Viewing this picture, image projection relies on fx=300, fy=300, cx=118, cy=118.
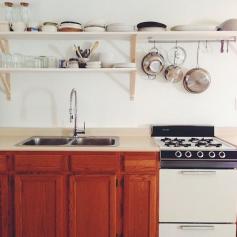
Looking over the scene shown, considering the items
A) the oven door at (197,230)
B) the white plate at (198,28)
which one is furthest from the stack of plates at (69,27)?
the oven door at (197,230)

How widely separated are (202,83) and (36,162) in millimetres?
1558

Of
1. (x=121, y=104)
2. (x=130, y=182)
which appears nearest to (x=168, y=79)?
(x=121, y=104)

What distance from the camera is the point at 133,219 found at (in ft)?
7.14

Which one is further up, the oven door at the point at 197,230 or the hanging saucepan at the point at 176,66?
the hanging saucepan at the point at 176,66

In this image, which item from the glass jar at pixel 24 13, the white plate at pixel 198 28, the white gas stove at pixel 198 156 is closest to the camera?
the white gas stove at pixel 198 156

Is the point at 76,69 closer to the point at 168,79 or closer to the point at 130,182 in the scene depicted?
the point at 168,79

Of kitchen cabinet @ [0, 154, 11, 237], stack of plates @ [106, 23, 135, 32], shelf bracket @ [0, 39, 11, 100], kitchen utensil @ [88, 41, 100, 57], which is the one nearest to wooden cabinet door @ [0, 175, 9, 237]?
kitchen cabinet @ [0, 154, 11, 237]

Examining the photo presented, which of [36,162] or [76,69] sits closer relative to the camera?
[36,162]

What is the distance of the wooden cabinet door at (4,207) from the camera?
2168mm

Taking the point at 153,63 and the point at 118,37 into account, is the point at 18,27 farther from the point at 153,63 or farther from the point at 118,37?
the point at 153,63

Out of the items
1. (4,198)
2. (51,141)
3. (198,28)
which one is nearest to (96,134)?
(51,141)

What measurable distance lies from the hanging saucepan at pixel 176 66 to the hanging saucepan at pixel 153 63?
0.08 metres

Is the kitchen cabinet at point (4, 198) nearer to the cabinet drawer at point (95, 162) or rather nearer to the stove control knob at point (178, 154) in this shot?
the cabinet drawer at point (95, 162)

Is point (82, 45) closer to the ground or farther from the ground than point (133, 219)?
farther from the ground
